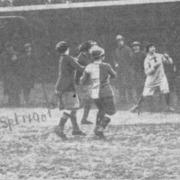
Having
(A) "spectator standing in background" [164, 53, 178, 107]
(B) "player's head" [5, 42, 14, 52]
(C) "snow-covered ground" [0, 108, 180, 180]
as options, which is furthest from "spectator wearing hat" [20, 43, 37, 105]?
(A) "spectator standing in background" [164, 53, 178, 107]

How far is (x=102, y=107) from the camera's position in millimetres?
5672

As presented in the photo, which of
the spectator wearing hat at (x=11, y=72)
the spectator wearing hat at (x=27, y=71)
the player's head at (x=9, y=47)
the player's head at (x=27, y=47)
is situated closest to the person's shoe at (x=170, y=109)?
the spectator wearing hat at (x=27, y=71)

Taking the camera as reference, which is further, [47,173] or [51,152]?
[51,152]

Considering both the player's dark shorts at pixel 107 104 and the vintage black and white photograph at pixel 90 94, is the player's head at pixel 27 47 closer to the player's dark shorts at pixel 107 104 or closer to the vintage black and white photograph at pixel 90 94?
the vintage black and white photograph at pixel 90 94

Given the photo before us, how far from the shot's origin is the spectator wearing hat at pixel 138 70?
832 cm

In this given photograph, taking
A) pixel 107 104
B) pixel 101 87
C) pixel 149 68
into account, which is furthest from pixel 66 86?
pixel 149 68

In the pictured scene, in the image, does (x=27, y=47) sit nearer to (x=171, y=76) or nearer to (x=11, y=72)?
(x=11, y=72)

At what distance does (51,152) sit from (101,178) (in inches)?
41.9

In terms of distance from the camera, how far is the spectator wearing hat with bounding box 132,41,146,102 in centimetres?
832

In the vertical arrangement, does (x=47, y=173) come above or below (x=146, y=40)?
below

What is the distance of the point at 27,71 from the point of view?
28.3ft

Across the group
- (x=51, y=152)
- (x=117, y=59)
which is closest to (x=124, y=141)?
(x=51, y=152)

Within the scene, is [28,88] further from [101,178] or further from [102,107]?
[101,178]
